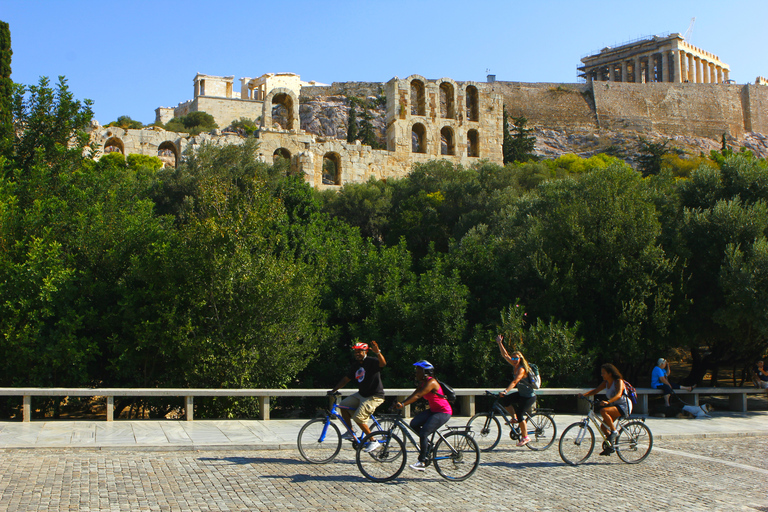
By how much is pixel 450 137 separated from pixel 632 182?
96.5ft

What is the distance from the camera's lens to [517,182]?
118 ft

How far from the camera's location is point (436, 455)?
802cm

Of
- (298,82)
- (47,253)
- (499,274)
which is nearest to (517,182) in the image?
(499,274)

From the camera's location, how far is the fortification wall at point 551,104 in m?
74.8

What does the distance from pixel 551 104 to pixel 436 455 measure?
2921 inches

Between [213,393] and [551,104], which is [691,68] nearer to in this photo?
[551,104]

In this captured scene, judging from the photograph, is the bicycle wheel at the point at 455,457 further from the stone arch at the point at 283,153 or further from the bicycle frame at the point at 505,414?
the stone arch at the point at 283,153

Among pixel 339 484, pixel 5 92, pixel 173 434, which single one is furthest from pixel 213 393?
pixel 5 92

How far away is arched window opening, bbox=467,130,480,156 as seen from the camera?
161ft

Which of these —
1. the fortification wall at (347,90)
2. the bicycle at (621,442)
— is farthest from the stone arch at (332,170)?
the bicycle at (621,442)

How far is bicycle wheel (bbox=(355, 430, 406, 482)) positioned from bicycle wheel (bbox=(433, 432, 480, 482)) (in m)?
0.50

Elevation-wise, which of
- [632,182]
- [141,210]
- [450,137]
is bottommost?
[141,210]

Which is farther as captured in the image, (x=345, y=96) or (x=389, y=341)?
(x=345, y=96)

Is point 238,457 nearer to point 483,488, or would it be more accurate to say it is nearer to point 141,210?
point 483,488
